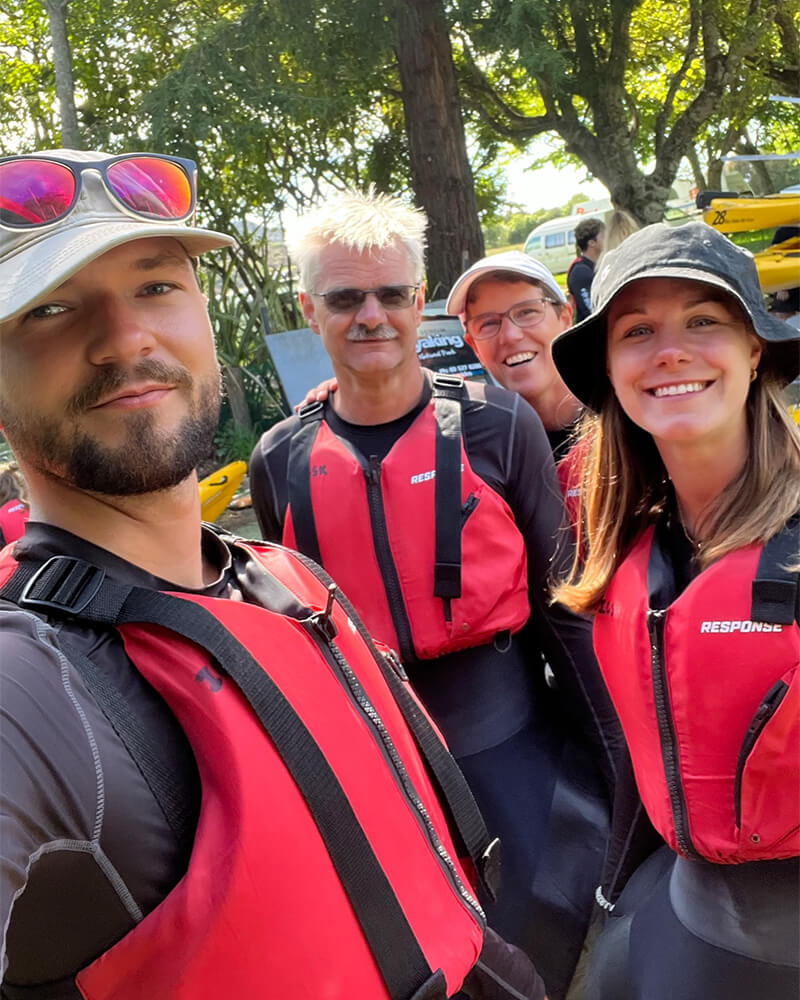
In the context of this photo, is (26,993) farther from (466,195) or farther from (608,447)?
(466,195)

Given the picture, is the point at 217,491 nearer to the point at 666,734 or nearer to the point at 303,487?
the point at 303,487

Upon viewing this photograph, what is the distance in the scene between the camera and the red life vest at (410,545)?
7.83 feet

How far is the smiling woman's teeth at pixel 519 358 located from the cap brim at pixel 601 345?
894 millimetres

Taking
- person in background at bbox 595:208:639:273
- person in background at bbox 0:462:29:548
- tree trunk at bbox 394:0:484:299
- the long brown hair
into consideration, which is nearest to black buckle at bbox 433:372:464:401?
the long brown hair

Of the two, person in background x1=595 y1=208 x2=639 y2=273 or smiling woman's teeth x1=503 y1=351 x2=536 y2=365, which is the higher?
person in background x1=595 y1=208 x2=639 y2=273

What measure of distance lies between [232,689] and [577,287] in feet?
25.5

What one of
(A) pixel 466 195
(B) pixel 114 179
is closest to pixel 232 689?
(B) pixel 114 179

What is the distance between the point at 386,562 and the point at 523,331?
104cm

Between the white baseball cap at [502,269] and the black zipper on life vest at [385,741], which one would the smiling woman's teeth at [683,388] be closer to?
the black zipper on life vest at [385,741]

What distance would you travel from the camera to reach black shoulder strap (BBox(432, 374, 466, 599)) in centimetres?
238

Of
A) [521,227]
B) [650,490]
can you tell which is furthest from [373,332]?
[521,227]

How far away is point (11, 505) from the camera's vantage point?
4.68 metres

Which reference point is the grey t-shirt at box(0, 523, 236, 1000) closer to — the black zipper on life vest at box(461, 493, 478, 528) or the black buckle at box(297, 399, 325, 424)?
the black zipper on life vest at box(461, 493, 478, 528)

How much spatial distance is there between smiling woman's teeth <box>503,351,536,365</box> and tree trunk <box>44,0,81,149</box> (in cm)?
788
